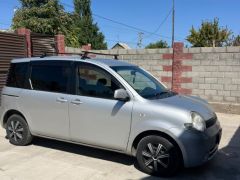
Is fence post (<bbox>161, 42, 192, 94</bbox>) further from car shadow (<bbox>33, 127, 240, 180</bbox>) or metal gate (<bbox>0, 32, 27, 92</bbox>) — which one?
metal gate (<bbox>0, 32, 27, 92</bbox>)

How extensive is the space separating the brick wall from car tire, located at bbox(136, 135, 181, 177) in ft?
19.8

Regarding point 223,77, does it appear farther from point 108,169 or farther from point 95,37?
point 95,37

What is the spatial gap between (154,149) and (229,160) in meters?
1.71

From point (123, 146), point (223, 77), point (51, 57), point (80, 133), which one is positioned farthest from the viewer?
point (223, 77)

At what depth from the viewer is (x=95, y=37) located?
4869cm

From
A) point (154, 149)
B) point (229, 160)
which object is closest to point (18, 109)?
point (154, 149)

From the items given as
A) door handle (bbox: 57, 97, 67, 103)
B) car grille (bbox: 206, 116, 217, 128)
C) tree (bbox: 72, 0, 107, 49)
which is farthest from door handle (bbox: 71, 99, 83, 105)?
tree (bbox: 72, 0, 107, 49)

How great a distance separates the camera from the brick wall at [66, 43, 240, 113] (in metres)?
11.1

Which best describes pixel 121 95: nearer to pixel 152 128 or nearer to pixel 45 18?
pixel 152 128

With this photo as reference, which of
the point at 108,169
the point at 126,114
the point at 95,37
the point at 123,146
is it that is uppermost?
the point at 95,37

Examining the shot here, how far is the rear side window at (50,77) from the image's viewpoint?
6786 millimetres

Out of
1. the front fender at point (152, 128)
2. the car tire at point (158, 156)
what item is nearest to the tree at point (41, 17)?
the front fender at point (152, 128)

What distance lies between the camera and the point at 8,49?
12.9 m

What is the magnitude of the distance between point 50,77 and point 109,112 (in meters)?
1.53
